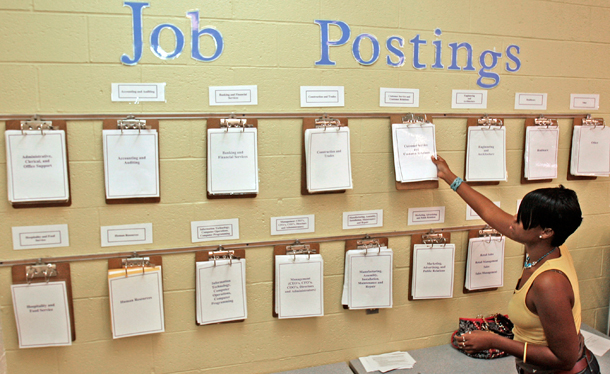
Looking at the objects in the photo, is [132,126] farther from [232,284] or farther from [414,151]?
[414,151]

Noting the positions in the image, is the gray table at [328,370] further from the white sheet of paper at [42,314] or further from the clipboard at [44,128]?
the clipboard at [44,128]

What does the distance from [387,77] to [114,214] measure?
1239 millimetres

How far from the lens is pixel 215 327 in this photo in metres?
1.64

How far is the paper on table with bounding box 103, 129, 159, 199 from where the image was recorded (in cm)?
145

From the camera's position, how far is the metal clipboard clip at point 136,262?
152 cm

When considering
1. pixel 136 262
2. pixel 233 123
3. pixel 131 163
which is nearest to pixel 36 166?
pixel 131 163

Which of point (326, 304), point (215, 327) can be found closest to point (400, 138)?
point (326, 304)

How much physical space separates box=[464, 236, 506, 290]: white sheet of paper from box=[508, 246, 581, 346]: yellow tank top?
0.50m

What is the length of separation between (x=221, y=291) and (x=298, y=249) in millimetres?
358

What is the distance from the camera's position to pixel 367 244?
175 centimetres

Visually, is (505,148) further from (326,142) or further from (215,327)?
(215,327)

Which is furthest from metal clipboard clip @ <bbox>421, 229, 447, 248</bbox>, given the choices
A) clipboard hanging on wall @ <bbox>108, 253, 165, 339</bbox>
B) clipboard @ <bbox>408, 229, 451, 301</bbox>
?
clipboard hanging on wall @ <bbox>108, 253, 165, 339</bbox>

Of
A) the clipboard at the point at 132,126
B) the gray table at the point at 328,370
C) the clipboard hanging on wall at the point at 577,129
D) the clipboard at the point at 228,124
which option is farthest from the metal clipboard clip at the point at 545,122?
the clipboard at the point at 132,126

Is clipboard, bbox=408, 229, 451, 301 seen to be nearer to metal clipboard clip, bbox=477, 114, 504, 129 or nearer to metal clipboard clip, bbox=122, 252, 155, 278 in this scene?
metal clipboard clip, bbox=477, 114, 504, 129
